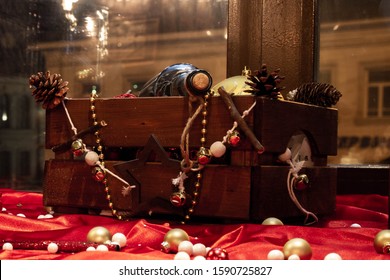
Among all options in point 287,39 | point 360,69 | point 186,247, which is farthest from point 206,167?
point 360,69

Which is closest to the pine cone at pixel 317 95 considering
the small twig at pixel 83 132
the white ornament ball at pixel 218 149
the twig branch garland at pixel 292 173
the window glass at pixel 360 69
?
the twig branch garland at pixel 292 173

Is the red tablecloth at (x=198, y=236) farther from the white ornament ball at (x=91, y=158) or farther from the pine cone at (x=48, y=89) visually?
the pine cone at (x=48, y=89)

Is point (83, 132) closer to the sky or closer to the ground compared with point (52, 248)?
closer to the sky

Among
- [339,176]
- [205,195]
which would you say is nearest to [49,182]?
[205,195]

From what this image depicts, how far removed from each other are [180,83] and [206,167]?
0.53 feet

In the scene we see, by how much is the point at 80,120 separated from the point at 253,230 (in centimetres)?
39

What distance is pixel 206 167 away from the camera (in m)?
0.97

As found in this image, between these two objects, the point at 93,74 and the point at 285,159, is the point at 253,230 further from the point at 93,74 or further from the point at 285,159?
the point at 93,74

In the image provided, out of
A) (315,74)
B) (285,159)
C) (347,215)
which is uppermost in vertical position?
(315,74)

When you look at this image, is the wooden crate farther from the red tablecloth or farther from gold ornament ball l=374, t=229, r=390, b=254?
gold ornament ball l=374, t=229, r=390, b=254

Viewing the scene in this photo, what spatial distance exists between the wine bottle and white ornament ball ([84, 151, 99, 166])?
0.52ft

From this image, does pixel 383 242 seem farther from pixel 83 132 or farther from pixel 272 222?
pixel 83 132
